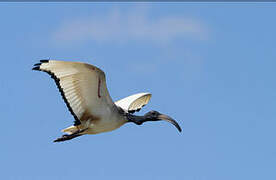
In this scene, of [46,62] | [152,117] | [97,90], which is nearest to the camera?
[46,62]

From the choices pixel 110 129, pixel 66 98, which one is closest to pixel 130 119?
pixel 110 129

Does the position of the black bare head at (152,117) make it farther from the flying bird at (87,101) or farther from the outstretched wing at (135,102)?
the outstretched wing at (135,102)

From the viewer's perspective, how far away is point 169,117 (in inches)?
719

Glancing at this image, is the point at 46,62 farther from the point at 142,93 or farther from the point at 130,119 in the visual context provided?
the point at 142,93

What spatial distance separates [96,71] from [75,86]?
66 cm

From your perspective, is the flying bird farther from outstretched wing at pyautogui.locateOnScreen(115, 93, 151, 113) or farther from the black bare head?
outstretched wing at pyautogui.locateOnScreen(115, 93, 151, 113)

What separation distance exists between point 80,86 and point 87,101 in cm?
65

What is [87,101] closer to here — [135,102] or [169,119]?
[169,119]

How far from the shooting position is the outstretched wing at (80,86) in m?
15.9

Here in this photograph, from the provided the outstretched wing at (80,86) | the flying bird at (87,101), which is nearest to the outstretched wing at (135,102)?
the flying bird at (87,101)

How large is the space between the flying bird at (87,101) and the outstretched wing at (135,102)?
1.36 meters

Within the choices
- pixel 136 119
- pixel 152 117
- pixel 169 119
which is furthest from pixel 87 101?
pixel 169 119

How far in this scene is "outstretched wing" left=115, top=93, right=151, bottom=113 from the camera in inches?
777

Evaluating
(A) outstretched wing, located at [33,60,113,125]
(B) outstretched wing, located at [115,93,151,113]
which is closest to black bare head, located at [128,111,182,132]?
(A) outstretched wing, located at [33,60,113,125]
